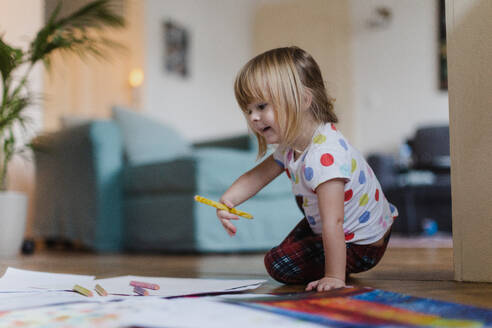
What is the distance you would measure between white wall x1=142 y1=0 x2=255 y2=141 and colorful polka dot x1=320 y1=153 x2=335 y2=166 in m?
3.23

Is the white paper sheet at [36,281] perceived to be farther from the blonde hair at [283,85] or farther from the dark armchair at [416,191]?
the dark armchair at [416,191]

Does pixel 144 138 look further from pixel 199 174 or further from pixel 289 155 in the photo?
pixel 289 155

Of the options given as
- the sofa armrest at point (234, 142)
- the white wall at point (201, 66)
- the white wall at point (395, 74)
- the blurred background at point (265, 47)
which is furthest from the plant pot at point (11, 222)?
the white wall at point (395, 74)

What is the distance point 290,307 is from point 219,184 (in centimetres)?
160

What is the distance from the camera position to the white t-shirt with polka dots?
36.1 inches

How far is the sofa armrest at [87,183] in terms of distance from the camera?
7.93 feet

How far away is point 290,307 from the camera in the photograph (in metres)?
0.66

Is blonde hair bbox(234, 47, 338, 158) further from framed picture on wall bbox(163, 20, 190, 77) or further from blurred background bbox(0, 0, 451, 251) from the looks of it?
framed picture on wall bbox(163, 20, 190, 77)

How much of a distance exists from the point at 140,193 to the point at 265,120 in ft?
5.24

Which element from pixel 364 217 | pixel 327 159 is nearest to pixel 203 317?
pixel 327 159

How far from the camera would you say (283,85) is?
0.95m

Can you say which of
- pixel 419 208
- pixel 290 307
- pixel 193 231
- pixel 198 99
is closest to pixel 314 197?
pixel 290 307

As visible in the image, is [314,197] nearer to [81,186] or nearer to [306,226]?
[306,226]

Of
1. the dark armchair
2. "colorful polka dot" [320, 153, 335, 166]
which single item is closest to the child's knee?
"colorful polka dot" [320, 153, 335, 166]
